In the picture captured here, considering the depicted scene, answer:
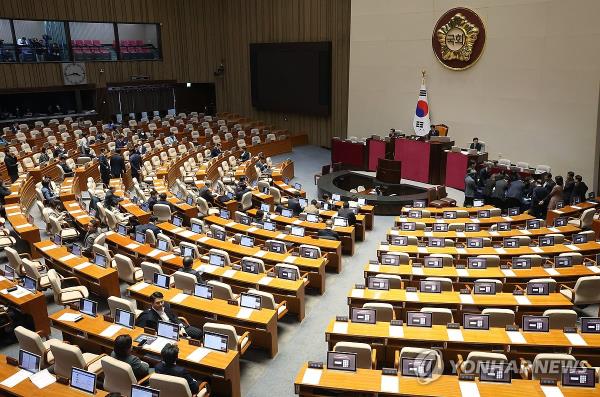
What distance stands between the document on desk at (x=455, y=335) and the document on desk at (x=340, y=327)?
1.40m

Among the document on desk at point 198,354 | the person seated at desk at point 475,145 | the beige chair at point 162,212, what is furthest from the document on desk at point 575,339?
the person seated at desk at point 475,145

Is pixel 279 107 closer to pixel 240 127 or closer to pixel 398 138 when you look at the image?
pixel 240 127

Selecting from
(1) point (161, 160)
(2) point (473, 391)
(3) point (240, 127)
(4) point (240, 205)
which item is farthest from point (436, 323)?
(3) point (240, 127)

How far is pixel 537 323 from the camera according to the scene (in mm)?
6926

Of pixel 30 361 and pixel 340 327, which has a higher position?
pixel 30 361

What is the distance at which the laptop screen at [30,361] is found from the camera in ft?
20.2

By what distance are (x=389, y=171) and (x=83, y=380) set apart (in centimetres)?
1390

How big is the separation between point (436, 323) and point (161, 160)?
51.0 ft

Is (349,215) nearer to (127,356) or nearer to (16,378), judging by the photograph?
(127,356)

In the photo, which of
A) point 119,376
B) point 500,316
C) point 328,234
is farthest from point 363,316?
point 328,234

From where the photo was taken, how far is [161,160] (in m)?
20.6

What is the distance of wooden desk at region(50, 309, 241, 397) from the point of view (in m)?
6.35

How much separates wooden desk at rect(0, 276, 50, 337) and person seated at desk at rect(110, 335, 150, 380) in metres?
2.80

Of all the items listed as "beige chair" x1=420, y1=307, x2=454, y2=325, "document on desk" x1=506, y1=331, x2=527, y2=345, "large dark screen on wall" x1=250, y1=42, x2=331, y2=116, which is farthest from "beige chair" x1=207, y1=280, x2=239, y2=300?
"large dark screen on wall" x1=250, y1=42, x2=331, y2=116
